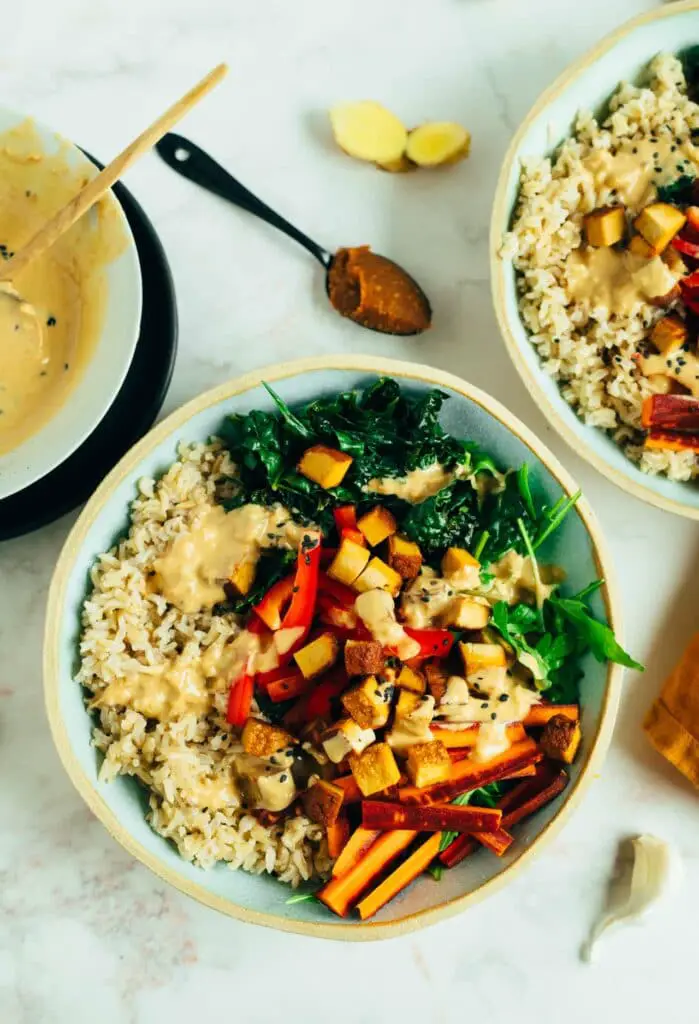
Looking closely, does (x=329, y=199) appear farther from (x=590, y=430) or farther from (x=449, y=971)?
(x=449, y=971)

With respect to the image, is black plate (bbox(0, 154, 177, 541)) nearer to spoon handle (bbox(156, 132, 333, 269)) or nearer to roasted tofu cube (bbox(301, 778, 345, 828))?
spoon handle (bbox(156, 132, 333, 269))

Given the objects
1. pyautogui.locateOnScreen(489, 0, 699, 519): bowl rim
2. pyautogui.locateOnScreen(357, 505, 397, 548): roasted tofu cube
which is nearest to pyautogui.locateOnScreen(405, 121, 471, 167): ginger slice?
pyautogui.locateOnScreen(489, 0, 699, 519): bowl rim

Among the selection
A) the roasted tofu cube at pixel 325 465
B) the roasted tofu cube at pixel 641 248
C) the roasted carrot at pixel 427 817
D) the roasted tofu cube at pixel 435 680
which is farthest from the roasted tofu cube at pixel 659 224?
the roasted carrot at pixel 427 817

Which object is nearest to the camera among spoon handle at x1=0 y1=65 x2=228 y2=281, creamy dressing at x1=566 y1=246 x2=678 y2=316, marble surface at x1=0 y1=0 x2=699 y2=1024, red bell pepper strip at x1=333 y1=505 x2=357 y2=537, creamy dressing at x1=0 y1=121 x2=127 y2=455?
spoon handle at x1=0 y1=65 x2=228 y2=281

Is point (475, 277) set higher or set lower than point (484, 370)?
higher

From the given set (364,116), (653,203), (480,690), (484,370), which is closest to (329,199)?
(364,116)

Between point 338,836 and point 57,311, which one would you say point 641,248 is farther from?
point 338,836

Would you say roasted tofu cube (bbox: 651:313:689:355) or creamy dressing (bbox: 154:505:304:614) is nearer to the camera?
creamy dressing (bbox: 154:505:304:614)
